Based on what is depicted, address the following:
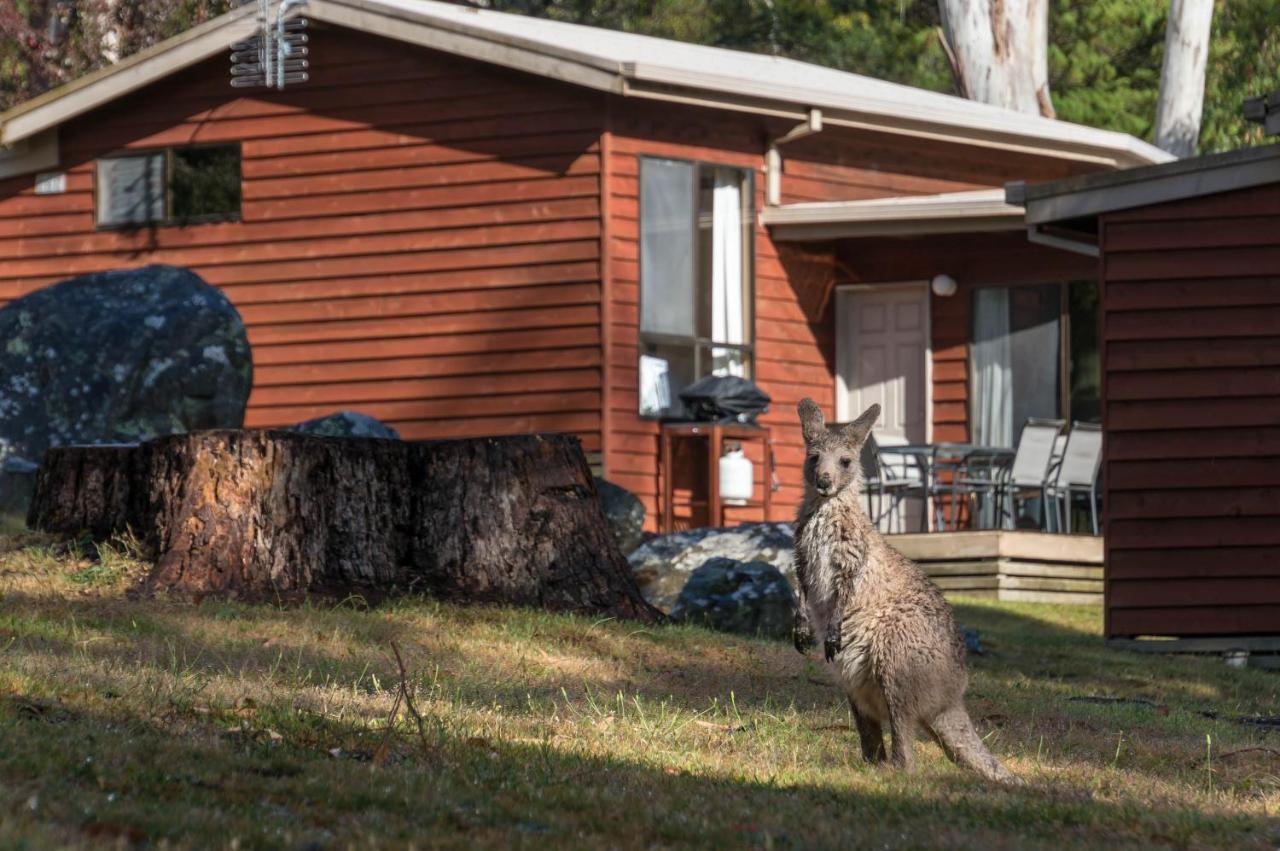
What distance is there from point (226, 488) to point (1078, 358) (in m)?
13.6

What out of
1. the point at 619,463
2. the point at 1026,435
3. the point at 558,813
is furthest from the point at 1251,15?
the point at 558,813

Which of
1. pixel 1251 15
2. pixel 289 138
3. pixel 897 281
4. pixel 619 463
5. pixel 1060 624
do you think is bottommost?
pixel 1060 624

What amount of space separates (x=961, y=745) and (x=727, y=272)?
1425cm

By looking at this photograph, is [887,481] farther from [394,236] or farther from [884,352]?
[394,236]

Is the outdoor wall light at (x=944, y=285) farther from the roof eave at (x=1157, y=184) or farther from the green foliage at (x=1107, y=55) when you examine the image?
the green foliage at (x=1107, y=55)

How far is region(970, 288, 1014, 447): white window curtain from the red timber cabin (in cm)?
16

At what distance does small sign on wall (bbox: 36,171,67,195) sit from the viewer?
2325 cm

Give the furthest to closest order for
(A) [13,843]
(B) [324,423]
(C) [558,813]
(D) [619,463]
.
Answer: (D) [619,463], (B) [324,423], (C) [558,813], (A) [13,843]

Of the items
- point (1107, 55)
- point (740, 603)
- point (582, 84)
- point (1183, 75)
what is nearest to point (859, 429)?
point (740, 603)

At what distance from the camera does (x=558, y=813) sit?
6289mm

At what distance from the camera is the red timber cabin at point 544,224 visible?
20562mm

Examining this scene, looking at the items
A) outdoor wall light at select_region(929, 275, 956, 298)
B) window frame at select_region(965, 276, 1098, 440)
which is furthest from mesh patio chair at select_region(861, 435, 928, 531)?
outdoor wall light at select_region(929, 275, 956, 298)

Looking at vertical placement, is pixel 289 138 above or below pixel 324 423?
above

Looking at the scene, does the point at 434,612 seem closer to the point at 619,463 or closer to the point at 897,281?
the point at 619,463
